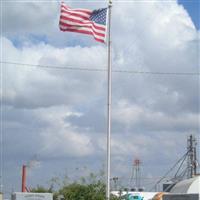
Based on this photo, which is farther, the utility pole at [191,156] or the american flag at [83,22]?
the utility pole at [191,156]

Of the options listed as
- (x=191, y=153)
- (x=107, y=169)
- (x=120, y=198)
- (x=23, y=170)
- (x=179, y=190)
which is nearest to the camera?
(x=107, y=169)

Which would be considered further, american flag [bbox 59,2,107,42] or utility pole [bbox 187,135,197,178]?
utility pole [bbox 187,135,197,178]

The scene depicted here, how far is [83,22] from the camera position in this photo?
2475cm

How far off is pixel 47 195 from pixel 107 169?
22.9 ft

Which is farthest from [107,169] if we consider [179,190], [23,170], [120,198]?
[23,170]

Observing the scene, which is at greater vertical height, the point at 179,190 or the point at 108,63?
the point at 108,63

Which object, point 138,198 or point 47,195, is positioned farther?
point 138,198

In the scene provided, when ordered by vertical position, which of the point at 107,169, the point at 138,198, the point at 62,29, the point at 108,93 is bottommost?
the point at 138,198

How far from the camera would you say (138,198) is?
5216cm

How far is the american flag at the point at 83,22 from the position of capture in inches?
966

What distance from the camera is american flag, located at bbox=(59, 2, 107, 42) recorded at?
24.5m

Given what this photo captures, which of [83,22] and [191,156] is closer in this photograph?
[83,22]

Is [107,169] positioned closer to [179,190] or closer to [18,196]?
[18,196]

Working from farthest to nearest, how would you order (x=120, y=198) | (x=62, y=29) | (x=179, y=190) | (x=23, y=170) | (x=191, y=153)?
1. (x=191, y=153)
2. (x=23, y=170)
3. (x=179, y=190)
4. (x=120, y=198)
5. (x=62, y=29)
